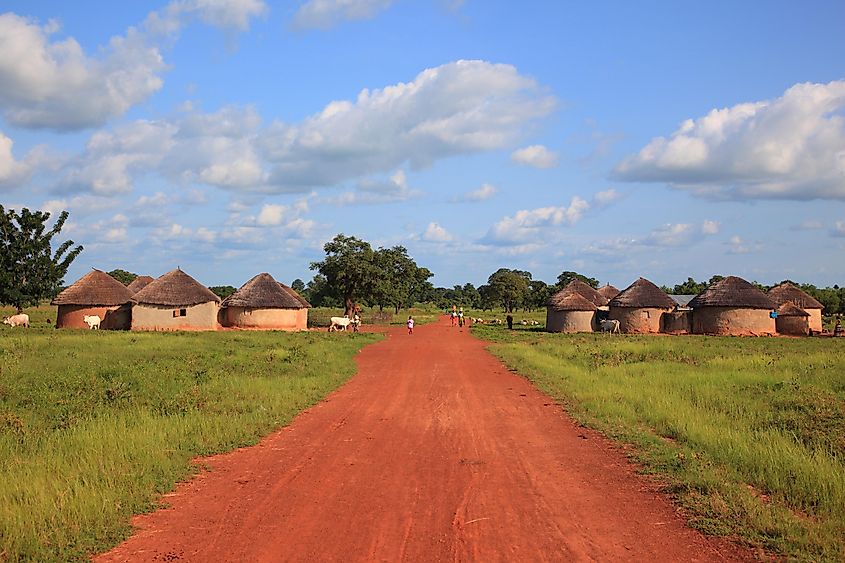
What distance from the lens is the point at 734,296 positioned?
44.5m

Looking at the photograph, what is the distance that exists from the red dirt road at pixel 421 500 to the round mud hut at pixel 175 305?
30711mm

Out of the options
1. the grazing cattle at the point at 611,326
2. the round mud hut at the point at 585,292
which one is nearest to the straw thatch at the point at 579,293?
the round mud hut at the point at 585,292

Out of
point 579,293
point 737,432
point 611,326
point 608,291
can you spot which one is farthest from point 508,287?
point 737,432

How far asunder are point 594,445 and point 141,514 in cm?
661

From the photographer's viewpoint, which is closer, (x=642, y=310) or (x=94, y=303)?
(x=94, y=303)

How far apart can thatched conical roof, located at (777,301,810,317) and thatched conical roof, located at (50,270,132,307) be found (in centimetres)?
4349

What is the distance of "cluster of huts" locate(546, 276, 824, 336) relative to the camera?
44.3 m

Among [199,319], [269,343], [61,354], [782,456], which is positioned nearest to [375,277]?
[199,319]

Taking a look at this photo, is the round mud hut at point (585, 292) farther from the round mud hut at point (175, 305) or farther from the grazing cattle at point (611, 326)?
the round mud hut at point (175, 305)

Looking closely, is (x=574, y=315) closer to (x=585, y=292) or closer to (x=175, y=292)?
(x=585, y=292)

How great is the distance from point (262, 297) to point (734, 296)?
30.8 meters

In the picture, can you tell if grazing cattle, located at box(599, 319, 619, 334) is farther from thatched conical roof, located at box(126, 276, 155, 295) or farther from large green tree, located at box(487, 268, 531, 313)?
large green tree, located at box(487, 268, 531, 313)

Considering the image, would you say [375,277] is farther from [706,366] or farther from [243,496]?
[243,496]

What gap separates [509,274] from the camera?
109 m
